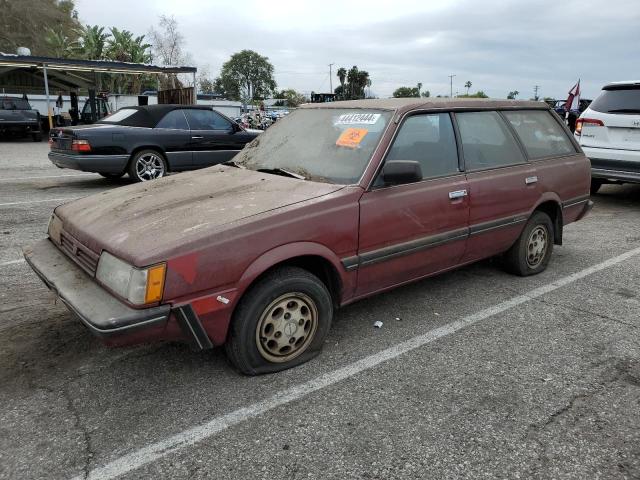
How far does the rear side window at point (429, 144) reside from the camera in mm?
3441

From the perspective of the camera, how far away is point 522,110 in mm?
4527

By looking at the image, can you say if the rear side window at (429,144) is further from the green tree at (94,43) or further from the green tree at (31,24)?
the green tree at (31,24)

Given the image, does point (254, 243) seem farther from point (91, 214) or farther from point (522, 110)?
point (522, 110)

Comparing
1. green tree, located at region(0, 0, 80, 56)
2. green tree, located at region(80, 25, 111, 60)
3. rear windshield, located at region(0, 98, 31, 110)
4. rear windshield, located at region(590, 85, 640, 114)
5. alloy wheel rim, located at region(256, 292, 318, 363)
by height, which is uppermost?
green tree, located at region(0, 0, 80, 56)

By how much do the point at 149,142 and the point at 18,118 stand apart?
556 inches

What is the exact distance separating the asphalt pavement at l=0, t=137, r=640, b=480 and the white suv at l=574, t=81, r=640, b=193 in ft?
13.1

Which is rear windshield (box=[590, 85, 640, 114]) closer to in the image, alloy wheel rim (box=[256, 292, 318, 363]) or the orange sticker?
the orange sticker

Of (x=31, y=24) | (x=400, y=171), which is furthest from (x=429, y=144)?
(x=31, y=24)

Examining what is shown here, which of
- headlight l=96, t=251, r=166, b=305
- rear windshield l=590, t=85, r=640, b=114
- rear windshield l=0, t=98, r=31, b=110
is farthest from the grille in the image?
rear windshield l=0, t=98, r=31, b=110

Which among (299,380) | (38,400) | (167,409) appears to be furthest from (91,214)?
(299,380)

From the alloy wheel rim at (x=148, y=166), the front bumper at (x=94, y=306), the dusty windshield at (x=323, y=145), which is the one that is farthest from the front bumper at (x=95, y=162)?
the front bumper at (x=94, y=306)

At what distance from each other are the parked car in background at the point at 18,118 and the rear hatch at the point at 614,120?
1975 centimetres

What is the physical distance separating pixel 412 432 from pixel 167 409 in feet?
4.01

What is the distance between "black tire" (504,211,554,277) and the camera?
440 cm
